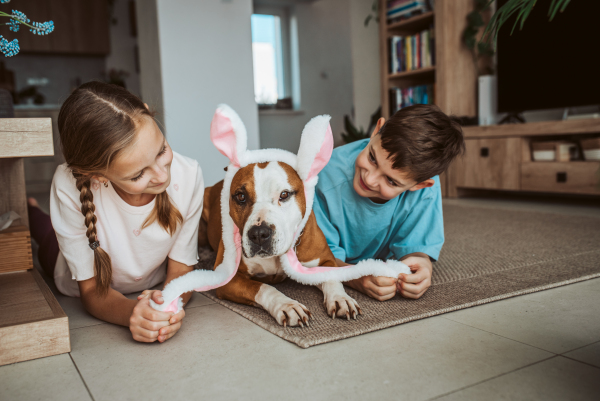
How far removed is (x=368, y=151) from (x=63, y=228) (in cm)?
88

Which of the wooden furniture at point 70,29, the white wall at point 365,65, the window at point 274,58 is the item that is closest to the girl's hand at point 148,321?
the white wall at point 365,65

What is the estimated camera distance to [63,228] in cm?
119

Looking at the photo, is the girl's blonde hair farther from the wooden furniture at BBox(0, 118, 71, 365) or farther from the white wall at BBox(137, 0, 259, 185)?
the white wall at BBox(137, 0, 259, 185)

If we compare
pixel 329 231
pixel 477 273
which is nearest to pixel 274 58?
pixel 329 231

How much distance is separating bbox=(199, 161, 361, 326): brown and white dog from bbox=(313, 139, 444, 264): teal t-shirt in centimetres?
19

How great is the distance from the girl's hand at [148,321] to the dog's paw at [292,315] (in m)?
0.26

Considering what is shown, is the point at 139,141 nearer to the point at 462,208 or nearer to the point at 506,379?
the point at 506,379

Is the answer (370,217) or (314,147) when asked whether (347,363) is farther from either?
(370,217)

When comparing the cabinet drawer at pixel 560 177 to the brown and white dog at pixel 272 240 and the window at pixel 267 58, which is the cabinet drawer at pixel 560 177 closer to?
the brown and white dog at pixel 272 240

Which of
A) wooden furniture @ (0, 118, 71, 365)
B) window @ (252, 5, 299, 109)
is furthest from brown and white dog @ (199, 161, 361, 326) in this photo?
window @ (252, 5, 299, 109)

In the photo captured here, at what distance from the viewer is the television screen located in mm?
3182

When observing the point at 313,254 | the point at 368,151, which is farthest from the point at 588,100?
the point at 313,254

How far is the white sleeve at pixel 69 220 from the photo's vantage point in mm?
1183

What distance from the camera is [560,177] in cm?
316
